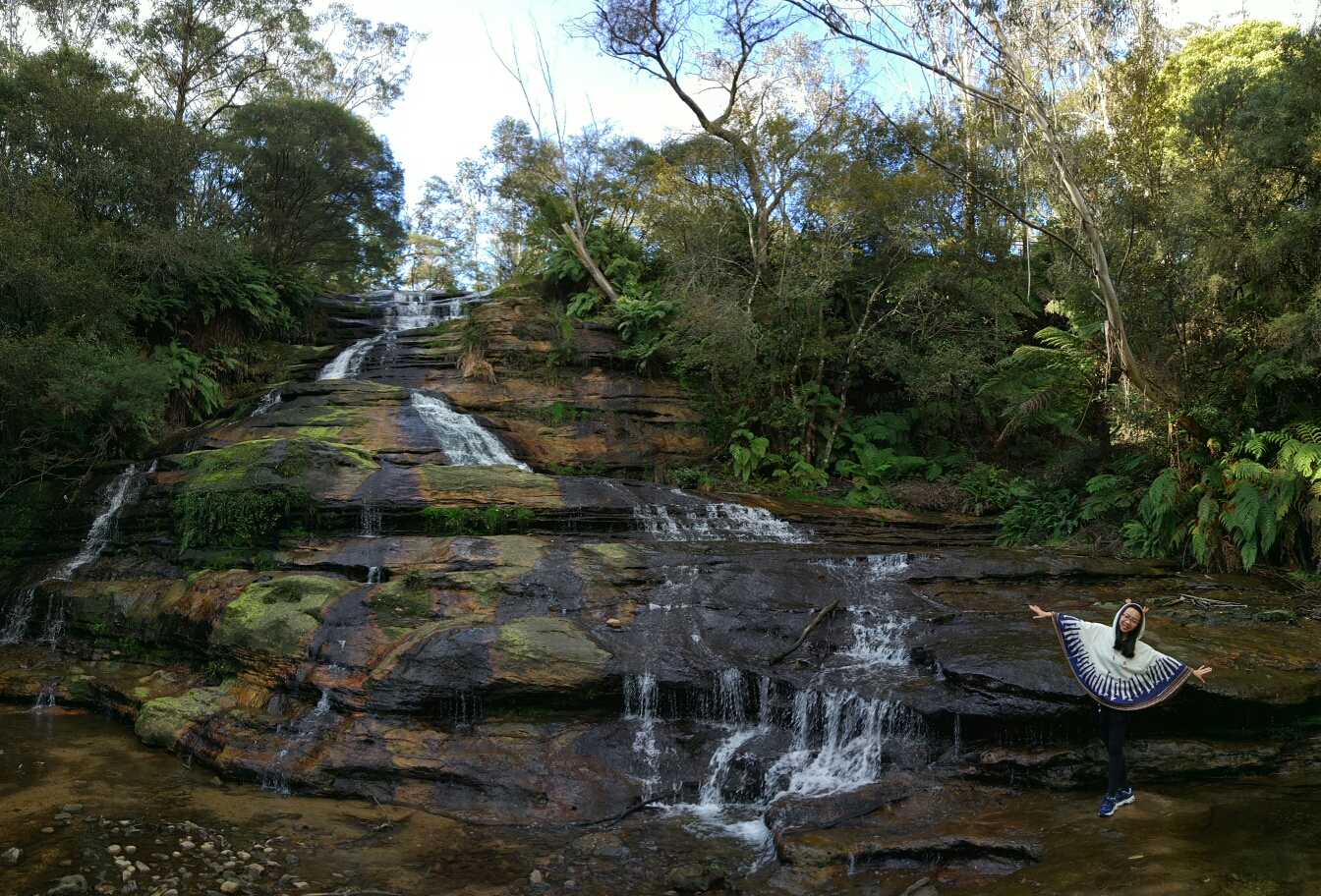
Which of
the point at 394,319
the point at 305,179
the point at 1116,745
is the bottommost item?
the point at 1116,745

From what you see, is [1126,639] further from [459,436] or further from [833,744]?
[459,436]

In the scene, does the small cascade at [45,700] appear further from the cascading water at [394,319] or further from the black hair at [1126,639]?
the black hair at [1126,639]

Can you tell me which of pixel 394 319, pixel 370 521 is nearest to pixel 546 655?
pixel 370 521

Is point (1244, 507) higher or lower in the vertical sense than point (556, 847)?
higher

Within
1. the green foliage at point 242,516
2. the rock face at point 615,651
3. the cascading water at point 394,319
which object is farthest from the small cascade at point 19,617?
the cascading water at point 394,319

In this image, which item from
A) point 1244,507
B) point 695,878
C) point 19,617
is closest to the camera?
point 695,878

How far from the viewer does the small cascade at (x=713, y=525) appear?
1187 centimetres

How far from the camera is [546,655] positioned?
8164 mm

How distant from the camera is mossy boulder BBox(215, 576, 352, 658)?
346 inches

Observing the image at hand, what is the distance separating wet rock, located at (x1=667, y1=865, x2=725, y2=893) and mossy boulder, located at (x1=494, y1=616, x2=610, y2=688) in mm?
2452

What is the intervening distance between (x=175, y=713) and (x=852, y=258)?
14.1 meters

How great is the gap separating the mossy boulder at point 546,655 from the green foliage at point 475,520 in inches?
114

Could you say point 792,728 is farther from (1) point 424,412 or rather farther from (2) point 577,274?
(2) point 577,274

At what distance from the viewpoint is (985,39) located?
866 cm
